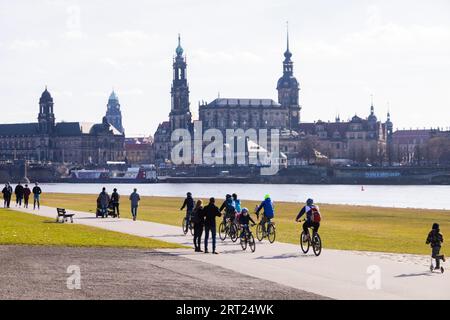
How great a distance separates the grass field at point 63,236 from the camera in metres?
29.9

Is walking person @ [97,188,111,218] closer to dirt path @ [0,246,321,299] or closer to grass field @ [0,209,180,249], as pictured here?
grass field @ [0,209,180,249]

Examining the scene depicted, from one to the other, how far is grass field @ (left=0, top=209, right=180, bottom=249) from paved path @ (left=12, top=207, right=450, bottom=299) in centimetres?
188

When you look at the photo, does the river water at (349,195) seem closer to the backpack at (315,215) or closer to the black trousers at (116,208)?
the black trousers at (116,208)

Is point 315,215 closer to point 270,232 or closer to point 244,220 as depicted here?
point 244,220

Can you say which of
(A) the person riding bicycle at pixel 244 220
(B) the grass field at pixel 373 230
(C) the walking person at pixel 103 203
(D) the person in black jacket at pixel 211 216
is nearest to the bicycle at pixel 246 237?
(A) the person riding bicycle at pixel 244 220

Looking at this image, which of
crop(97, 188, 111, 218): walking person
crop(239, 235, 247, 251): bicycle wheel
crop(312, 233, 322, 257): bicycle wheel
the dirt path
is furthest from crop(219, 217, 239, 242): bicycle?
crop(97, 188, 111, 218): walking person

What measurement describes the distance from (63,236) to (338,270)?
1257cm

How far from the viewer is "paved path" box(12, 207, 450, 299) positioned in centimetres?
1967

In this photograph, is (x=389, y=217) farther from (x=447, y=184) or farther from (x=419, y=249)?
(x=447, y=184)

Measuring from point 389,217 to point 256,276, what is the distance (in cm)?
3409

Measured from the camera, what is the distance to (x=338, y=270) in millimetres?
23297

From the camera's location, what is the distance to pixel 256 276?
22078 millimetres

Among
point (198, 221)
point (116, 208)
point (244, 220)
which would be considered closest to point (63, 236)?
point (198, 221)
